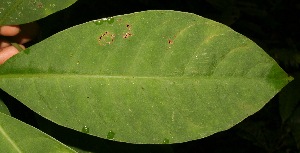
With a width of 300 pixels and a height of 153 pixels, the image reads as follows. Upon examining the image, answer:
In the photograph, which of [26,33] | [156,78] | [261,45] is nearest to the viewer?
[156,78]

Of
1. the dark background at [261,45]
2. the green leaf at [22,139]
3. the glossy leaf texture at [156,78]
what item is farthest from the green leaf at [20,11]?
the dark background at [261,45]

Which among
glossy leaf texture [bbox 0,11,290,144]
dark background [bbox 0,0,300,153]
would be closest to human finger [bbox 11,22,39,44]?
glossy leaf texture [bbox 0,11,290,144]

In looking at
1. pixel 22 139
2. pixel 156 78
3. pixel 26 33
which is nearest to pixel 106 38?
pixel 156 78

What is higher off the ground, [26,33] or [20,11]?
[20,11]

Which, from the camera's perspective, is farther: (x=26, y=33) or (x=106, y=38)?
(x=26, y=33)

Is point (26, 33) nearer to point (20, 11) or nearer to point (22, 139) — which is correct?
point (20, 11)

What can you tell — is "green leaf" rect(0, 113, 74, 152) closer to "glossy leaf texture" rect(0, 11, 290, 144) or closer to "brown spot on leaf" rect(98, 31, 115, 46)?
"glossy leaf texture" rect(0, 11, 290, 144)
